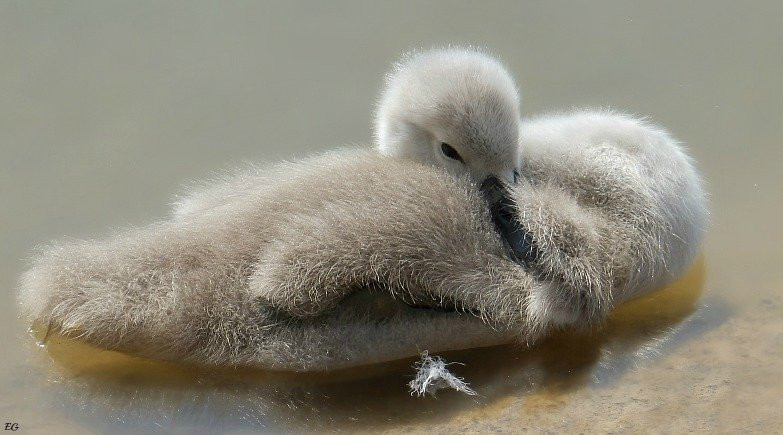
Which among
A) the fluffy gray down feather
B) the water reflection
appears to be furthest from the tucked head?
the water reflection

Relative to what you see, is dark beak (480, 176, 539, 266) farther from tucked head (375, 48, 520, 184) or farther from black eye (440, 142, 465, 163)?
black eye (440, 142, 465, 163)

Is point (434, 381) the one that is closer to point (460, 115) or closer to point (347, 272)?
point (347, 272)

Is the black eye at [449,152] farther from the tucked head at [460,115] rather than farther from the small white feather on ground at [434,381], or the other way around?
the small white feather on ground at [434,381]

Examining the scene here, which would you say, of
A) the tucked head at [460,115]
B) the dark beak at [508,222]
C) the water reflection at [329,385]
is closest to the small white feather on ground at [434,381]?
the water reflection at [329,385]

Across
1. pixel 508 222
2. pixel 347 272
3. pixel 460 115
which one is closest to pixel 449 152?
pixel 460 115

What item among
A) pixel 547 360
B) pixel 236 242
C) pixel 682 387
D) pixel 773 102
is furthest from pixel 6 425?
pixel 773 102
